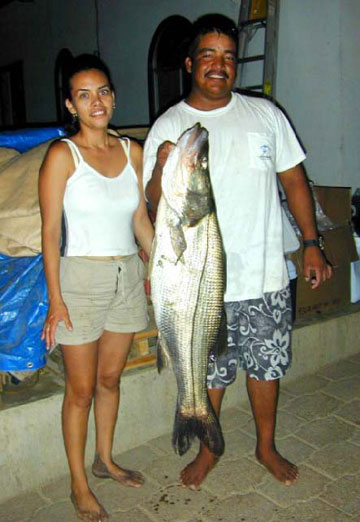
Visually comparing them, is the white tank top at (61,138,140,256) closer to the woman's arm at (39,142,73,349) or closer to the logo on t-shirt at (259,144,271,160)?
the woman's arm at (39,142,73,349)

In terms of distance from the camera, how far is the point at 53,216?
101 inches

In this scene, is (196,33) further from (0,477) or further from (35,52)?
(35,52)

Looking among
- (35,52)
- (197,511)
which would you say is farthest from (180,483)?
(35,52)

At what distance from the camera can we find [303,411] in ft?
13.5

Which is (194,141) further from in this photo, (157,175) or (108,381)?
(108,381)

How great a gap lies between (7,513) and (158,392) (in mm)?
1214

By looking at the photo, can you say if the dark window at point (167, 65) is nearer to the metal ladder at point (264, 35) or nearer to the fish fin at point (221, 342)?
the metal ladder at point (264, 35)

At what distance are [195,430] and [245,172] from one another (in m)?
1.33

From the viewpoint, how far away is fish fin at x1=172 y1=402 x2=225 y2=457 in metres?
2.71

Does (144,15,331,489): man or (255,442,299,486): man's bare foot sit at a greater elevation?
(144,15,331,489): man

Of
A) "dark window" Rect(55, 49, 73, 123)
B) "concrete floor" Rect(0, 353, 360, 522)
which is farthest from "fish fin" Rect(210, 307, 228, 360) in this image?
"dark window" Rect(55, 49, 73, 123)

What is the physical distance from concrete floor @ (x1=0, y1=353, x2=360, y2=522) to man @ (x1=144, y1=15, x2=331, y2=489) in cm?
14

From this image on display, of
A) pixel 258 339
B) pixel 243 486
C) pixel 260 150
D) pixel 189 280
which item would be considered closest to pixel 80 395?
pixel 189 280

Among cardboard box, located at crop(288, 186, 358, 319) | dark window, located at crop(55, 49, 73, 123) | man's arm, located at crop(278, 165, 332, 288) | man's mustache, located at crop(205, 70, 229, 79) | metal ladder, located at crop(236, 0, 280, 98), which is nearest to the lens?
man's mustache, located at crop(205, 70, 229, 79)
